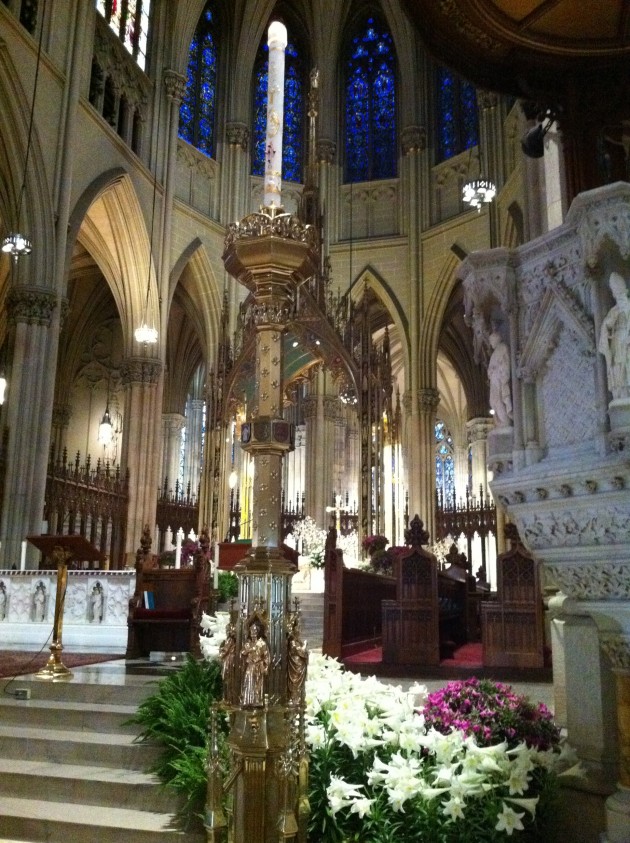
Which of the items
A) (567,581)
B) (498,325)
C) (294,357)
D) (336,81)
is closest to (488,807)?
(567,581)

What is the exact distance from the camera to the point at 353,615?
780 cm

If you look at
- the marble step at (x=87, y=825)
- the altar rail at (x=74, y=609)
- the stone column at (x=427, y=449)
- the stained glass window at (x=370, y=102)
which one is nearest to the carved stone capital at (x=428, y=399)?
the stone column at (x=427, y=449)

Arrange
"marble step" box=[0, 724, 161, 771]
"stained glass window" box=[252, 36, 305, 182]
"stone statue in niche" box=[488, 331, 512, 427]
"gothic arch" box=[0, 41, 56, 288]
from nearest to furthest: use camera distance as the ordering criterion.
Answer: "stone statue in niche" box=[488, 331, 512, 427] < "marble step" box=[0, 724, 161, 771] < "gothic arch" box=[0, 41, 56, 288] < "stained glass window" box=[252, 36, 305, 182]

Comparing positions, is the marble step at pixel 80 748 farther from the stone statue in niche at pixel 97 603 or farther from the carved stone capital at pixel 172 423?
the carved stone capital at pixel 172 423

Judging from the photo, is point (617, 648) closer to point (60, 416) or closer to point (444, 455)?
point (60, 416)

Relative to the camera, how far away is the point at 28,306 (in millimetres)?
12961

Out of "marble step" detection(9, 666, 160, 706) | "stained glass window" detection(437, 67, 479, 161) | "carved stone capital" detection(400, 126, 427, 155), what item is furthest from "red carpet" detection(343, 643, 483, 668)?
"carved stone capital" detection(400, 126, 427, 155)

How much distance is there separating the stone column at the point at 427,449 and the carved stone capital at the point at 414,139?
597 centimetres

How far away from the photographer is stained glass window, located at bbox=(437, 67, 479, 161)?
19.0 m

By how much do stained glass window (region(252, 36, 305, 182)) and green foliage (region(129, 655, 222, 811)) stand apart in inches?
698

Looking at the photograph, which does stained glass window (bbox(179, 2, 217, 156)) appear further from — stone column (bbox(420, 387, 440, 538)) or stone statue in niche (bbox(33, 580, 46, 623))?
stone statue in niche (bbox(33, 580, 46, 623))

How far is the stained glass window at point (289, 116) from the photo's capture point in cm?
2070

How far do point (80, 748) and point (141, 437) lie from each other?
12408mm

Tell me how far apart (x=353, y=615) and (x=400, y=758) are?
181 inches
